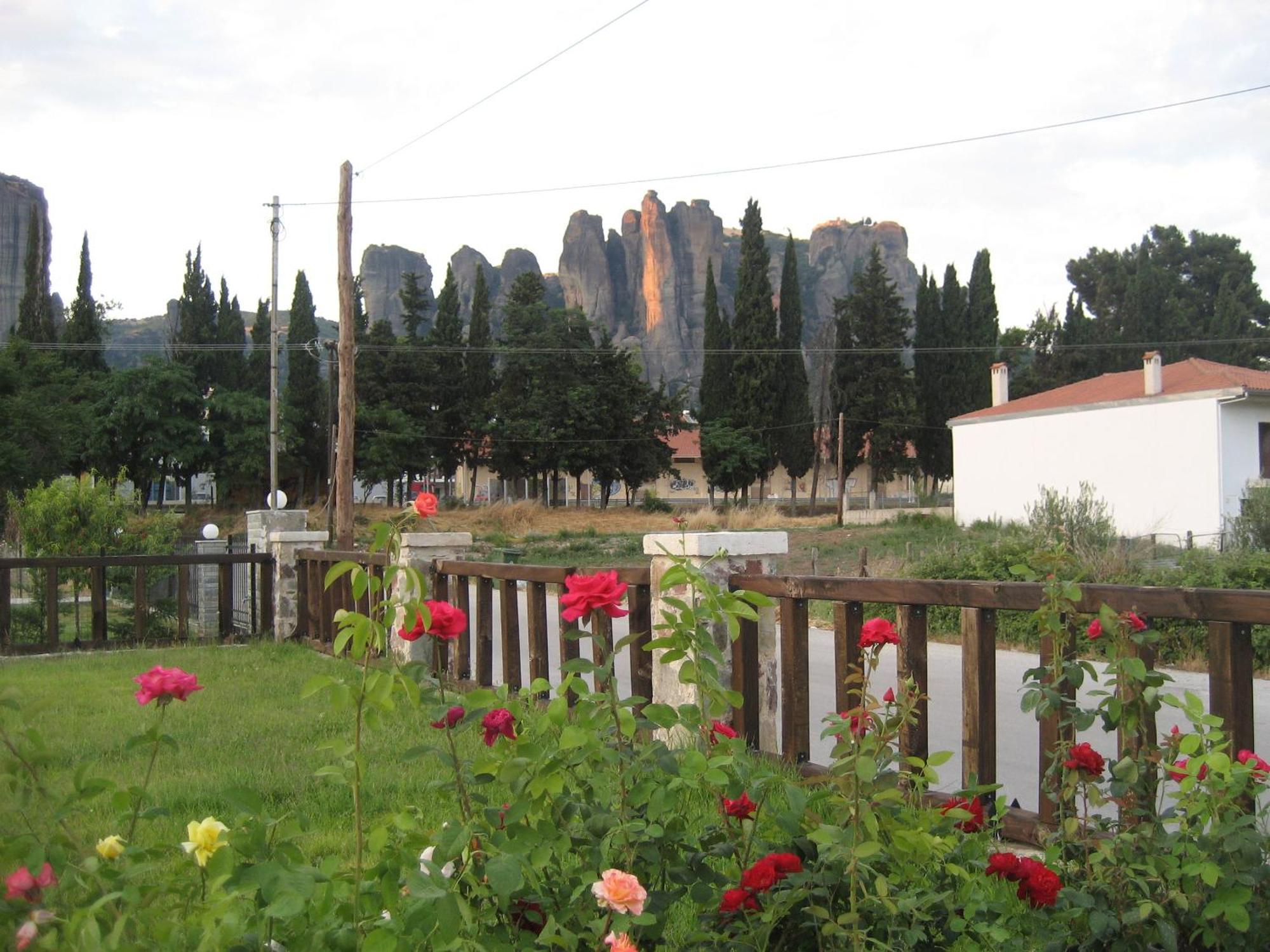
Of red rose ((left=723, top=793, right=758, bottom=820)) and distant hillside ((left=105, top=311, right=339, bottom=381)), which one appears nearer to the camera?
red rose ((left=723, top=793, right=758, bottom=820))

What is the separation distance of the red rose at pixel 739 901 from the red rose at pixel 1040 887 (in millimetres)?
634

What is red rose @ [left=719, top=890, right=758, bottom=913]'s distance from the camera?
2.33 m

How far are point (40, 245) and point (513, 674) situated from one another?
52347mm

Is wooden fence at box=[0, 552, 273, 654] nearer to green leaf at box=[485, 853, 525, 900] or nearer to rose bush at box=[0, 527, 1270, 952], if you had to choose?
rose bush at box=[0, 527, 1270, 952]

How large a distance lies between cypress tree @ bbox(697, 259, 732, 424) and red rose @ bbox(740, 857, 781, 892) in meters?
53.2

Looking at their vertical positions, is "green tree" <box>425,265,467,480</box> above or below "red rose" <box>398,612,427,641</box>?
above

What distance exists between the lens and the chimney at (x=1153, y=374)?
31.8 m

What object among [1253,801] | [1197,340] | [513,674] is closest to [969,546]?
[513,674]

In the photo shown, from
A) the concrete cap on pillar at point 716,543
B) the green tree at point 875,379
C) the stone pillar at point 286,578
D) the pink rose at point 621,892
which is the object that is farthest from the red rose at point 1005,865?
the green tree at point 875,379

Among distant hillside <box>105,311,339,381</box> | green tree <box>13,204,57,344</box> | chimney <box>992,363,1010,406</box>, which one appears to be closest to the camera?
chimney <box>992,363,1010,406</box>

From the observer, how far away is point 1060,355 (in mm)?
62344

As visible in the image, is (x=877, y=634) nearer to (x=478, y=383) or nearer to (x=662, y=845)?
(x=662, y=845)

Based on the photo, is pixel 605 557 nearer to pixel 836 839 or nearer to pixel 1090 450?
pixel 1090 450

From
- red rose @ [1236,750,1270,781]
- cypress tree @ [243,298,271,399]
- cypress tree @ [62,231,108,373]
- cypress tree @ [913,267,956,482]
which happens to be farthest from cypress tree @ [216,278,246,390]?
red rose @ [1236,750,1270,781]
